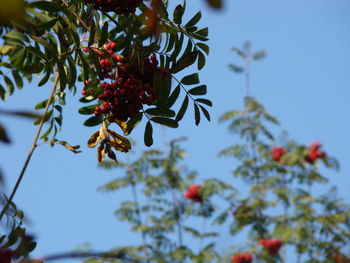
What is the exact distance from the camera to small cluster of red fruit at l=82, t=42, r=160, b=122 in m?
1.40

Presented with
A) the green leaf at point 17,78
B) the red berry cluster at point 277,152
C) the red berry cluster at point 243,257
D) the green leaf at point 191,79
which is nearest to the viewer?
the green leaf at point 191,79

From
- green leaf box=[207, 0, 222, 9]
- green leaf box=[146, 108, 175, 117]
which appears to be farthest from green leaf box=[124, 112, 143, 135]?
green leaf box=[207, 0, 222, 9]

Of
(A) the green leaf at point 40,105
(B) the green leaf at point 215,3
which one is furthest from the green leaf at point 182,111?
(B) the green leaf at point 215,3

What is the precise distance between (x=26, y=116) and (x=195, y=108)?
1.16 metres

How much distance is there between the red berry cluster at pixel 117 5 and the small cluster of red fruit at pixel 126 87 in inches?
3.9

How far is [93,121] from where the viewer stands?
156 cm

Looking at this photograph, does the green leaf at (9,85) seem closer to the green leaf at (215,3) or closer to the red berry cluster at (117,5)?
the red berry cluster at (117,5)

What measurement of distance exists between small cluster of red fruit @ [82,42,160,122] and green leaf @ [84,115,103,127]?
0.08 meters

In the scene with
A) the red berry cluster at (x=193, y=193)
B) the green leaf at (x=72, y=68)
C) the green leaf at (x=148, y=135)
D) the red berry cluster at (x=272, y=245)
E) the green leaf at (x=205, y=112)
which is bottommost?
the red berry cluster at (x=272, y=245)

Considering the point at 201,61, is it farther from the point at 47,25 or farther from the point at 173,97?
the point at 47,25

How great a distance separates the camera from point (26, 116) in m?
0.38

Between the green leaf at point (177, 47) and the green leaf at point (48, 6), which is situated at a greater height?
the green leaf at point (48, 6)

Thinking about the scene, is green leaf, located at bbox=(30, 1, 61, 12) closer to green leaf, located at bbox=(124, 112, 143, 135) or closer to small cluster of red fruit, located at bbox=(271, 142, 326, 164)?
green leaf, located at bbox=(124, 112, 143, 135)

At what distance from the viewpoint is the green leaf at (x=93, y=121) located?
156 cm
